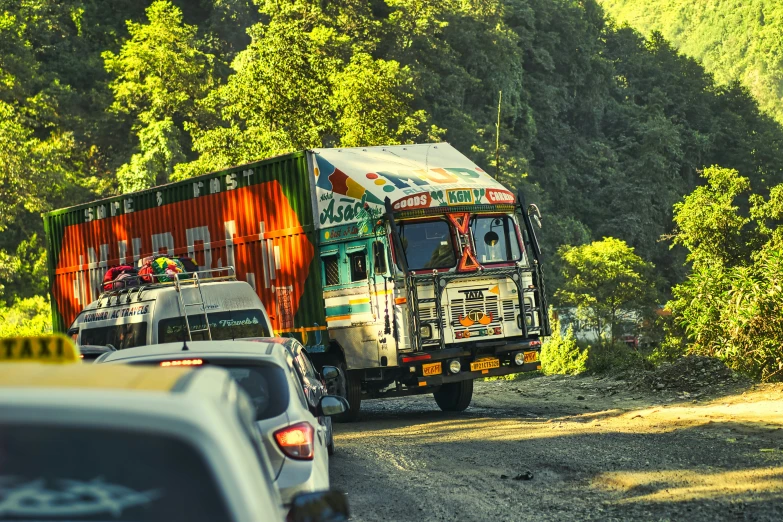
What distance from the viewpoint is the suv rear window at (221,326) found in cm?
1216

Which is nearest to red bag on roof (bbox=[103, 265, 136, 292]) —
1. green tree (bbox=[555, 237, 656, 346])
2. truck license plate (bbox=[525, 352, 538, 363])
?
truck license plate (bbox=[525, 352, 538, 363])

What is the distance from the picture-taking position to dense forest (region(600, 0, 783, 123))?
14075 centimetres

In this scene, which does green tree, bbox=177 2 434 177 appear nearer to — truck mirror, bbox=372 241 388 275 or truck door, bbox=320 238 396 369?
truck door, bbox=320 238 396 369

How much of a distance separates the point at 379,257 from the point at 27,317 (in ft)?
113

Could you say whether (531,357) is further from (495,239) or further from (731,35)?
(731,35)

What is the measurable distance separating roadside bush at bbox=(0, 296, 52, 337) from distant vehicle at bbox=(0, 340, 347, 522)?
40764 millimetres

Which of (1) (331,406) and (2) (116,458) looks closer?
(2) (116,458)

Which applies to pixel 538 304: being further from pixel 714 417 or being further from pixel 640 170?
pixel 640 170

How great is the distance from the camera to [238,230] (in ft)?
60.3

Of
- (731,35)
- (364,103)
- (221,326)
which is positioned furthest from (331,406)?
(731,35)

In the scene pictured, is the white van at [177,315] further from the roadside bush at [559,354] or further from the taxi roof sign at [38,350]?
the roadside bush at [559,354]

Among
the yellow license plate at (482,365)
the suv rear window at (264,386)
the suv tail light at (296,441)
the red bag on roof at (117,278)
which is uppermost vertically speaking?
the red bag on roof at (117,278)

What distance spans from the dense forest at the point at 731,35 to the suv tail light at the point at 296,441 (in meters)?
122

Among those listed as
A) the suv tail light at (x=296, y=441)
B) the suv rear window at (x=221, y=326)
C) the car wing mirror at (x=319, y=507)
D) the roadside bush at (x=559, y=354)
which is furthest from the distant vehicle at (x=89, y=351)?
the roadside bush at (x=559, y=354)
